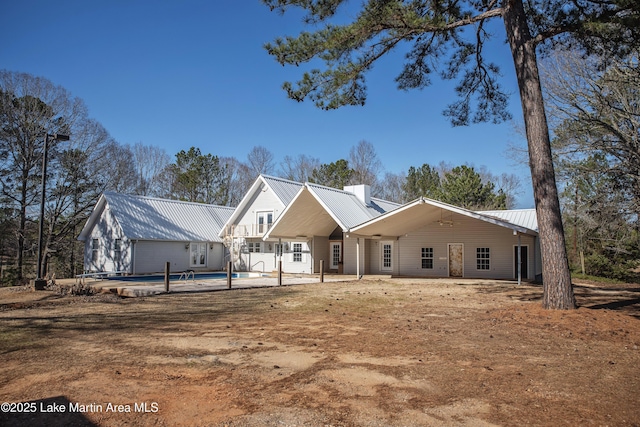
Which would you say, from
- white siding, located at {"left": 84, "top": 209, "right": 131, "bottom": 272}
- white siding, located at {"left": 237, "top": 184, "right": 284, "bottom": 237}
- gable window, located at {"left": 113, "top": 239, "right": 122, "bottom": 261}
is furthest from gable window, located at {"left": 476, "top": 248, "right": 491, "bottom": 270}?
gable window, located at {"left": 113, "top": 239, "right": 122, "bottom": 261}

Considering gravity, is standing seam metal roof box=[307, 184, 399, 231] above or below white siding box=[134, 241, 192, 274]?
above

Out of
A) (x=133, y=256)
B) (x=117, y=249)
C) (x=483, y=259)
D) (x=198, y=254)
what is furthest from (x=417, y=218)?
(x=117, y=249)

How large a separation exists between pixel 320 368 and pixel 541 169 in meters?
6.87

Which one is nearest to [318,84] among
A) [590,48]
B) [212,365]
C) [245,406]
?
[590,48]

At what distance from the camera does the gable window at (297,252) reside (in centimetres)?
2709

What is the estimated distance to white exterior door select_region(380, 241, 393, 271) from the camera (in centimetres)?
2567

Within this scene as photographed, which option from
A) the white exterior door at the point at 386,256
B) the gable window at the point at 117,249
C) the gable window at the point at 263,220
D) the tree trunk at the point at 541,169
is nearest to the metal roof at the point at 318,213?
the white exterior door at the point at 386,256

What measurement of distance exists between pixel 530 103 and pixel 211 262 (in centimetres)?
2435

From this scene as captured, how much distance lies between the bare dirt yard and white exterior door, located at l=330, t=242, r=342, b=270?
16.6m

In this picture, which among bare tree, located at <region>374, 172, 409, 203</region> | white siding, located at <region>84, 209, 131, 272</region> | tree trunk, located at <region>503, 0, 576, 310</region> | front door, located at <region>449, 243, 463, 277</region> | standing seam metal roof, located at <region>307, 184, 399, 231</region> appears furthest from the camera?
bare tree, located at <region>374, 172, 409, 203</region>

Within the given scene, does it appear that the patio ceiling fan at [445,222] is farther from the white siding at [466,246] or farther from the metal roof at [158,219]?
the metal roof at [158,219]

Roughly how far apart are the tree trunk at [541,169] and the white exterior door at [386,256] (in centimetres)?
1609

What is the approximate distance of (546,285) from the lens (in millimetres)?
9398

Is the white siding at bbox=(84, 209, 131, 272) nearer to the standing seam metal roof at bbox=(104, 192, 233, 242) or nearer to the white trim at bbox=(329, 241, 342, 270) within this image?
the standing seam metal roof at bbox=(104, 192, 233, 242)
